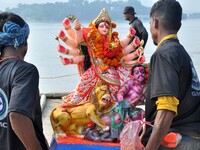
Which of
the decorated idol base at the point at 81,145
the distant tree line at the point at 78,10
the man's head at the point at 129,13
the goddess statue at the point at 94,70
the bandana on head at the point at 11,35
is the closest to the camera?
the bandana on head at the point at 11,35

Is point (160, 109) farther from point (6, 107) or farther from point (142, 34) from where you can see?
point (142, 34)

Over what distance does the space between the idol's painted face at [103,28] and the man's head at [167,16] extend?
1.72 m

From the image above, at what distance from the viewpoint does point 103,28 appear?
395 centimetres

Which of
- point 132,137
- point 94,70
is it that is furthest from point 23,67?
point 94,70

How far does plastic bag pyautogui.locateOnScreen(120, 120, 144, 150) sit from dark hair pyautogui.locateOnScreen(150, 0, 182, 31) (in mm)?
602

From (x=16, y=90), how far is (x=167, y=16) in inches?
38.0

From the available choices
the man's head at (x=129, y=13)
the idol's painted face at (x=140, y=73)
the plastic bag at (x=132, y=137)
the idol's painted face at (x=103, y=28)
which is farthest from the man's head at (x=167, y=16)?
the man's head at (x=129, y=13)

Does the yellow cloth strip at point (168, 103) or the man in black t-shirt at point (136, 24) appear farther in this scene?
the man in black t-shirt at point (136, 24)

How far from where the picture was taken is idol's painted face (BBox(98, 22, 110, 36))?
395 centimetres

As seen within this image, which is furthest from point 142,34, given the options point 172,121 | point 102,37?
point 172,121

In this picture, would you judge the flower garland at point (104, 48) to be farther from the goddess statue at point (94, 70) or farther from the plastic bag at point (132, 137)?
the plastic bag at point (132, 137)

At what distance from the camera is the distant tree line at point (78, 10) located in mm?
13852

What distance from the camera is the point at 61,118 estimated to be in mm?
3646

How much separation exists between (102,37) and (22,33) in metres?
1.86
